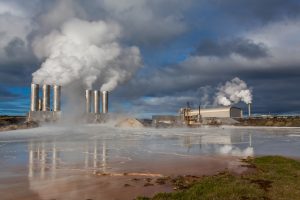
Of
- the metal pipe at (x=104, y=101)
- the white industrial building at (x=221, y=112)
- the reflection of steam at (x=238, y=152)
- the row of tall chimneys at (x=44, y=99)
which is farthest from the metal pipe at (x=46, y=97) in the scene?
the reflection of steam at (x=238, y=152)

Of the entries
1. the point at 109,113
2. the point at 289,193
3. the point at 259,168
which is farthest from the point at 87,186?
the point at 109,113

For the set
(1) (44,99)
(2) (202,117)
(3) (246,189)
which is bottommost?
(3) (246,189)

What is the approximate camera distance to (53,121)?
91.2 metres

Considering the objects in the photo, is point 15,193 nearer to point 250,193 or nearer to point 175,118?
point 250,193

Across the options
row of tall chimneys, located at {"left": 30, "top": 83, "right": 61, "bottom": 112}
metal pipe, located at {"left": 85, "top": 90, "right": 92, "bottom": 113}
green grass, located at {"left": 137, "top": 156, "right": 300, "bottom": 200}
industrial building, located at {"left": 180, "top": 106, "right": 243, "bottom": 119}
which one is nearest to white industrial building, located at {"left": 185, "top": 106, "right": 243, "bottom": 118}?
industrial building, located at {"left": 180, "top": 106, "right": 243, "bottom": 119}

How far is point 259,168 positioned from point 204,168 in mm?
2513

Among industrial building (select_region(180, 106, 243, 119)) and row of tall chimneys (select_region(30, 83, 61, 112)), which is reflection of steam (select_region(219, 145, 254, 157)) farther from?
industrial building (select_region(180, 106, 243, 119))

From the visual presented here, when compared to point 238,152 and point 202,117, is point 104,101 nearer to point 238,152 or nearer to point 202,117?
point 202,117

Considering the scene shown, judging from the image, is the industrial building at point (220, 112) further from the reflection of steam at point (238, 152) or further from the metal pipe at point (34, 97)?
the reflection of steam at point (238, 152)

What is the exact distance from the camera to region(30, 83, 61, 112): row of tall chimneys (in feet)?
298

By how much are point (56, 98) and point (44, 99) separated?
11.0 ft

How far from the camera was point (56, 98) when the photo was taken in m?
93.4

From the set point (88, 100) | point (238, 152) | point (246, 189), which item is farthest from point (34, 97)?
point (246, 189)

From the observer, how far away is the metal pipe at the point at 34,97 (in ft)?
299
